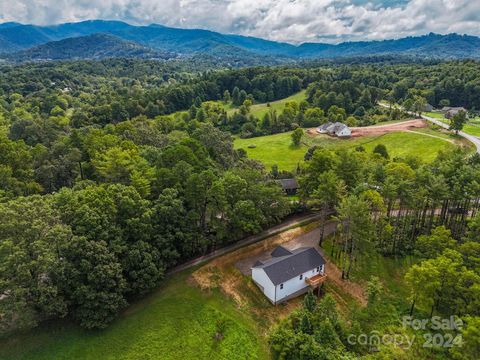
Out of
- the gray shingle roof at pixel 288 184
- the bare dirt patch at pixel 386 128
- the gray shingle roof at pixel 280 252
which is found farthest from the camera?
the bare dirt patch at pixel 386 128

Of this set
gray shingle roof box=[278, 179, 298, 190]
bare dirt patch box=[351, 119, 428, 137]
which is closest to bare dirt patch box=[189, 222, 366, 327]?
gray shingle roof box=[278, 179, 298, 190]

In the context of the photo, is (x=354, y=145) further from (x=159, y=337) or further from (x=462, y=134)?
(x=159, y=337)

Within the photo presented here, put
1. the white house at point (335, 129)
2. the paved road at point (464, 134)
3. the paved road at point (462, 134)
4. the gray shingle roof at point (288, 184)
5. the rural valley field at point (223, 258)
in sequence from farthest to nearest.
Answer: the white house at point (335, 129) → the paved road at point (462, 134) → the paved road at point (464, 134) → the gray shingle roof at point (288, 184) → the rural valley field at point (223, 258)

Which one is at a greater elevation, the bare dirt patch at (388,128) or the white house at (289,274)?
the bare dirt patch at (388,128)

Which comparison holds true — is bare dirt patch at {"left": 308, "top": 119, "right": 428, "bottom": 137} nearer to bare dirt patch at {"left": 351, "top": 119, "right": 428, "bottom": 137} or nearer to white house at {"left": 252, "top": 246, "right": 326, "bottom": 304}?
bare dirt patch at {"left": 351, "top": 119, "right": 428, "bottom": 137}

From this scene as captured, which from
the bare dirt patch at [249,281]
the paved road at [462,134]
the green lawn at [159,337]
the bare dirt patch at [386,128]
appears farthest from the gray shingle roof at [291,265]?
the bare dirt patch at [386,128]

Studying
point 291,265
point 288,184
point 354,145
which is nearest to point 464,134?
point 354,145

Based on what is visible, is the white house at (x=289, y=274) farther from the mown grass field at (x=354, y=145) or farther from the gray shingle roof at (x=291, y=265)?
the mown grass field at (x=354, y=145)
